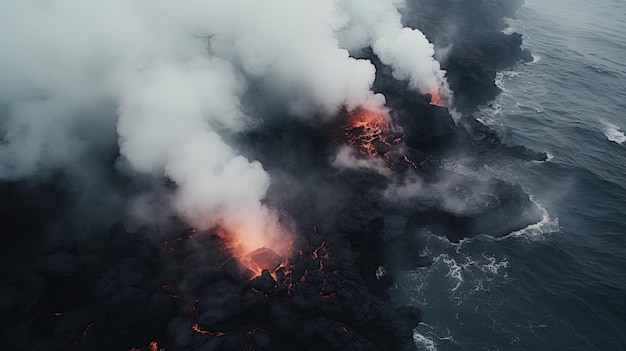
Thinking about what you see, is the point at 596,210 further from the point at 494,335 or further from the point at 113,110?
the point at 113,110

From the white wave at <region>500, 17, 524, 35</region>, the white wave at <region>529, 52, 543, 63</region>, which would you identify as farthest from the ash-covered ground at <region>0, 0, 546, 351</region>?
the white wave at <region>500, 17, 524, 35</region>

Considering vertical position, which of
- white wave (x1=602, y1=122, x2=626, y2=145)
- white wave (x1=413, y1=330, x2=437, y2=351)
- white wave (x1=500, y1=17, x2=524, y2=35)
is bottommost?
white wave (x1=413, y1=330, x2=437, y2=351)

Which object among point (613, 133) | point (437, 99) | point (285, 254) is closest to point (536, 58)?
point (613, 133)

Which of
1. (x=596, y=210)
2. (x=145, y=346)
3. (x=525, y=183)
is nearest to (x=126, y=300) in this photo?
(x=145, y=346)

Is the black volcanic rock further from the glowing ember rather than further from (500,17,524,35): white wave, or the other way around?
(500,17,524,35): white wave

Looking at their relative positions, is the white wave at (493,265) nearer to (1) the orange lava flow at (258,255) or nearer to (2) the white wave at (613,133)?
(1) the orange lava flow at (258,255)
